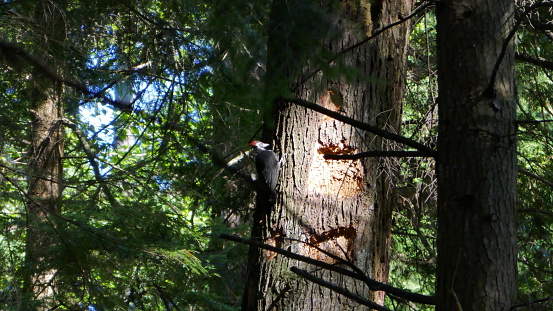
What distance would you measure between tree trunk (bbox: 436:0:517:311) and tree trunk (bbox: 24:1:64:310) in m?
4.62

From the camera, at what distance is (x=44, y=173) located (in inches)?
286

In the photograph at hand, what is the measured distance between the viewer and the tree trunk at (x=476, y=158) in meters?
1.92

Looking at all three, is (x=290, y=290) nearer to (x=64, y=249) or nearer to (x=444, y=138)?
(x=444, y=138)

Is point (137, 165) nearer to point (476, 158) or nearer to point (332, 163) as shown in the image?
point (332, 163)

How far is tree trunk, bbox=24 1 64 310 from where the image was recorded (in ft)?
20.2

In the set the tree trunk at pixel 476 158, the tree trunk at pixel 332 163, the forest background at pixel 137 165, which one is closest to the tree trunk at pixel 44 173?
the forest background at pixel 137 165

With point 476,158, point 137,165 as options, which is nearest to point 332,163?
point 476,158

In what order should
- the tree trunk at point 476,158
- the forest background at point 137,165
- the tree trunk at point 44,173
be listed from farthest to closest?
the tree trunk at point 44,173, the forest background at point 137,165, the tree trunk at point 476,158

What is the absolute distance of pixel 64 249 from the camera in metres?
6.74

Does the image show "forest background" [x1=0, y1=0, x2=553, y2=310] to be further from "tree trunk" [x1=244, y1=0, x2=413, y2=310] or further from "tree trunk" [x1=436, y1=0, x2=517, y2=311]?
"tree trunk" [x1=436, y1=0, x2=517, y2=311]

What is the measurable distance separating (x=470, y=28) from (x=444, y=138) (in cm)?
46

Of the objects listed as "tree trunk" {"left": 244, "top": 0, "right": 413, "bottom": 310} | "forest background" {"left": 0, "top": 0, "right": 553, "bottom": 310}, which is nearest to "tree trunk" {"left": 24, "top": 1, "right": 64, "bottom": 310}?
"forest background" {"left": 0, "top": 0, "right": 553, "bottom": 310}

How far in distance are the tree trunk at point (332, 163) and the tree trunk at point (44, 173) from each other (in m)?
3.43

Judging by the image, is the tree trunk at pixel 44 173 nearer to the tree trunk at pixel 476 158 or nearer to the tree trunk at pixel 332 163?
the tree trunk at pixel 332 163
